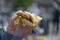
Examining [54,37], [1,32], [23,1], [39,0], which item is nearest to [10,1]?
[23,1]

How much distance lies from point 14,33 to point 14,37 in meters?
0.03

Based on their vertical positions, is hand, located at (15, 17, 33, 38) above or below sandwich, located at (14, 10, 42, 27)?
below

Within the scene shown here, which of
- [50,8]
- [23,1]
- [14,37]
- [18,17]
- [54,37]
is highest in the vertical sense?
[50,8]

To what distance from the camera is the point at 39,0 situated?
459cm

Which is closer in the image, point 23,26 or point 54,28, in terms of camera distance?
point 23,26

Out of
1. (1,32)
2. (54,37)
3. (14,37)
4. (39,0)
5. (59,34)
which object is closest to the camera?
(14,37)

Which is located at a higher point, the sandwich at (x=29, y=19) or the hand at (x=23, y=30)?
the sandwich at (x=29, y=19)

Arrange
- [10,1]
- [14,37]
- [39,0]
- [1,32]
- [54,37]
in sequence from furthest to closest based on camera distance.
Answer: [39,0] < [54,37] < [10,1] < [1,32] < [14,37]

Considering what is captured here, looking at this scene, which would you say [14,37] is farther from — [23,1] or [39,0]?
[39,0]

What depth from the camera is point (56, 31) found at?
154 inches

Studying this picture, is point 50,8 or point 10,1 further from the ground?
point 50,8

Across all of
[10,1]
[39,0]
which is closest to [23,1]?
[10,1]

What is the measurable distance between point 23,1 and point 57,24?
1026 mm

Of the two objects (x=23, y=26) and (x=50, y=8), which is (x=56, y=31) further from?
(x=23, y=26)
